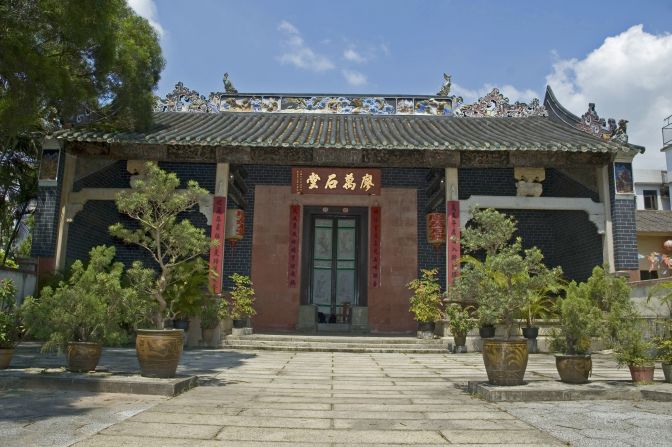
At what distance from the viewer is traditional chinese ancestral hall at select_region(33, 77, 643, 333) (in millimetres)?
9922

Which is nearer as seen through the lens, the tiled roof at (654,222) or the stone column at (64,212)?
the stone column at (64,212)

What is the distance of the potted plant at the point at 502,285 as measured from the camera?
516 cm

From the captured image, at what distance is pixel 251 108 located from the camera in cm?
1340

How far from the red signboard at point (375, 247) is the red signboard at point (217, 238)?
3669 mm

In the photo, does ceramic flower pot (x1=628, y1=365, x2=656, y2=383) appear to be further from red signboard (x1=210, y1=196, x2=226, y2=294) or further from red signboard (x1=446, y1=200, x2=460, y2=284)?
red signboard (x1=210, y1=196, x2=226, y2=294)

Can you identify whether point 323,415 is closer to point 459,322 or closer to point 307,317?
point 459,322

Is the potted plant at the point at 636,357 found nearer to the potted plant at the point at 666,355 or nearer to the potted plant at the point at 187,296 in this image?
the potted plant at the point at 666,355

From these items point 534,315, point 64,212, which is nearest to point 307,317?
point 534,315

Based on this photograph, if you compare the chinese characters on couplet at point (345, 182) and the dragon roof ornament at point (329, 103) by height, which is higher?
the dragon roof ornament at point (329, 103)

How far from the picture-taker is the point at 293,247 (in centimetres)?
1226

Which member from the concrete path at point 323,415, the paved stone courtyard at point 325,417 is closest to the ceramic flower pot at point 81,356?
the paved stone courtyard at point 325,417

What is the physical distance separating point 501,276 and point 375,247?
21.6ft

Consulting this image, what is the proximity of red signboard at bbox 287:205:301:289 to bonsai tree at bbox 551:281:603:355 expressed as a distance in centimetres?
731

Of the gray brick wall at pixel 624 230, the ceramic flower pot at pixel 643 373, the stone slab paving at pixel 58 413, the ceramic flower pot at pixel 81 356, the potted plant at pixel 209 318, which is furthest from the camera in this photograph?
the gray brick wall at pixel 624 230
